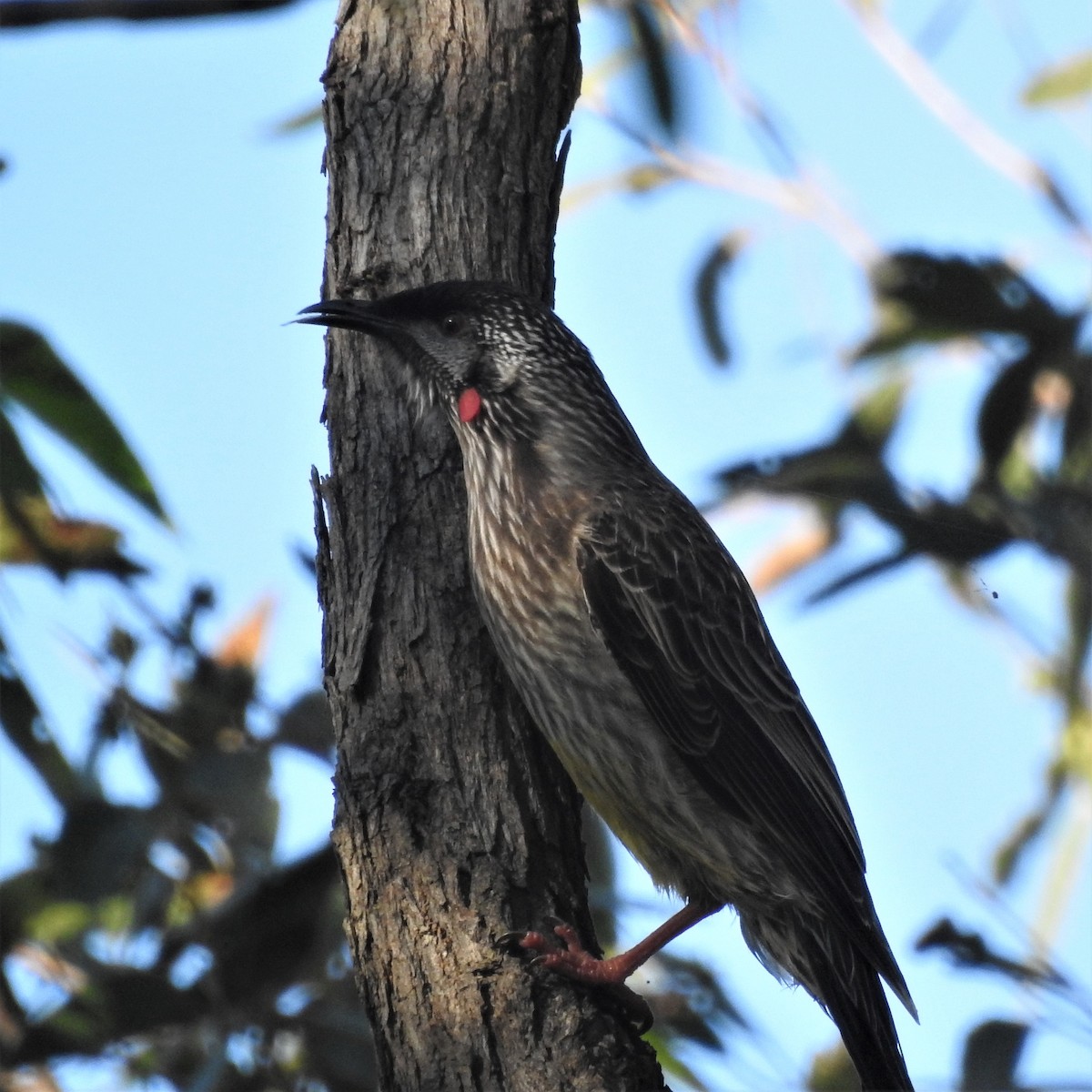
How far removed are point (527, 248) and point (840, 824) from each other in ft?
4.79

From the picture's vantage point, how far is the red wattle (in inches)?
143

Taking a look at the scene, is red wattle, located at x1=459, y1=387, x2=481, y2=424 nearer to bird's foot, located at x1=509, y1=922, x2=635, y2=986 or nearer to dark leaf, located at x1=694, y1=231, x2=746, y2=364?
bird's foot, located at x1=509, y1=922, x2=635, y2=986

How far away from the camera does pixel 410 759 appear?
301cm

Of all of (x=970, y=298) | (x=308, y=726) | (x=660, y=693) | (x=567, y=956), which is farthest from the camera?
(x=970, y=298)

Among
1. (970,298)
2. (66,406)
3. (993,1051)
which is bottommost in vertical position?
(993,1051)

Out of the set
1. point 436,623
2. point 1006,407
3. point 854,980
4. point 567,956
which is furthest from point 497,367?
point 1006,407

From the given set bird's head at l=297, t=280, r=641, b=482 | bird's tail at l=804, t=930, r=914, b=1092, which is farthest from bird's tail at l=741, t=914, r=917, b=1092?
bird's head at l=297, t=280, r=641, b=482

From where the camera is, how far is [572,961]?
2.92 metres

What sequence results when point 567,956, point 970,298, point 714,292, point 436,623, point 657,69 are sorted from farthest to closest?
point 714,292
point 970,298
point 436,623
point 567,956
point 657,69

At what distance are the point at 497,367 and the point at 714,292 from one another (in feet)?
8.05

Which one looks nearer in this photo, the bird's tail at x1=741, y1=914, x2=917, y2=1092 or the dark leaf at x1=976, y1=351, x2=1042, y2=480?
the bird's tail at x1=741, y1=914, x2=917, y2=1092

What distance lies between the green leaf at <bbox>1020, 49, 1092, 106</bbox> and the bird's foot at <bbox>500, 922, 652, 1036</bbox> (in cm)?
394

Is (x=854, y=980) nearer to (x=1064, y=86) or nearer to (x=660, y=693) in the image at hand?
(x=660, y=693)

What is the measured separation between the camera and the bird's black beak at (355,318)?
336 centimetres
